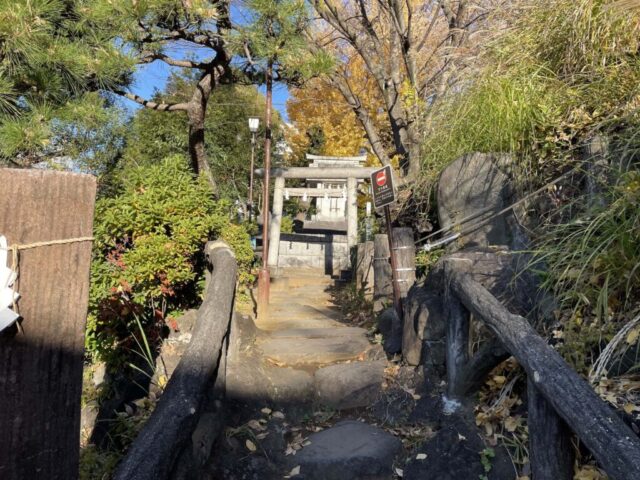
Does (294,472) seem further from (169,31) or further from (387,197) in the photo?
(169,31)

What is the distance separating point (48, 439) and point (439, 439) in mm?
2249

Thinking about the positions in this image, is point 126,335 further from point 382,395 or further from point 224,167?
point 224,167

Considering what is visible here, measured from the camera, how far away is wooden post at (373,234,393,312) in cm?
581

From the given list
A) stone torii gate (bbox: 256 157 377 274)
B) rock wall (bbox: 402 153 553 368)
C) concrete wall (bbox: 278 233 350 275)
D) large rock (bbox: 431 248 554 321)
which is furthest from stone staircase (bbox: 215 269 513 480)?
concrete wall (bbox: 278 233 350 275)

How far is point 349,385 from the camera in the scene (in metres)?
3.85

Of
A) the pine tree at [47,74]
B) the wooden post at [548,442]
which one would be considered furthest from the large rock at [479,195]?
→ the pine tree at [47,74]

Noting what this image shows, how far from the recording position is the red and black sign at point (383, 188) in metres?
4.52

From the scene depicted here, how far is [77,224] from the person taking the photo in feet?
3.92

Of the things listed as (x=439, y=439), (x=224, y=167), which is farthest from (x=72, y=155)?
(x=224, y=167)

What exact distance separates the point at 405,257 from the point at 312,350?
4.33 feet

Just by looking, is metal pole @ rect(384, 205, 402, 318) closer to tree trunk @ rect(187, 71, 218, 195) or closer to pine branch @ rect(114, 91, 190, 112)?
tree trunk @ rect(187, 71, 218, 195)

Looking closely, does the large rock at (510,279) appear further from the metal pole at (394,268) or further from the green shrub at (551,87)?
the metal pole at (394,268)

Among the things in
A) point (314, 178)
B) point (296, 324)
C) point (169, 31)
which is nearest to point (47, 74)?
point (169, 31)

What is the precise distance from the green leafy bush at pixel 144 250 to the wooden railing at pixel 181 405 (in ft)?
4.75
